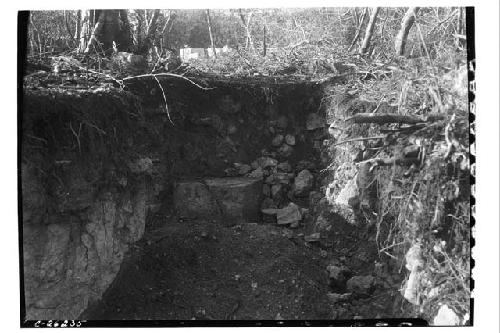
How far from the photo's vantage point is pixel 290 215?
11.8 feet

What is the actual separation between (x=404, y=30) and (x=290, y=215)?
1.40 m

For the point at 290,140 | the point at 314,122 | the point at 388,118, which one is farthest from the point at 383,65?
the point at 290,140

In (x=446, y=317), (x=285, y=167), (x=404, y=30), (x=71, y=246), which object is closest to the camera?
(x=446, y=317)

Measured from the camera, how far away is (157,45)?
11.5ft

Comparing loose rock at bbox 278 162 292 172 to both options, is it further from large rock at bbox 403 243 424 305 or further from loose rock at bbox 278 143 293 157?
large rock at bbox 403 243 424 305

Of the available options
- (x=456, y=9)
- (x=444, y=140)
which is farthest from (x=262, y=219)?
(x=456, y=9)

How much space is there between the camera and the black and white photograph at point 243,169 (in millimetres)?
3201

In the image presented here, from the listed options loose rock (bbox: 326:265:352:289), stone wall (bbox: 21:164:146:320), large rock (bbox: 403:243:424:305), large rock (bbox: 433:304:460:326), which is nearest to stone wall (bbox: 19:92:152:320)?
stone wall (bbox: 21:164:146:320)

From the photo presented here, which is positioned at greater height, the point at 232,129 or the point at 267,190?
the point at 232,129

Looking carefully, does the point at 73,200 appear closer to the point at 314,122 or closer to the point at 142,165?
the point at 142,165

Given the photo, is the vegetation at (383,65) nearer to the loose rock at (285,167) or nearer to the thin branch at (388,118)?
the thin branch at (388,118)

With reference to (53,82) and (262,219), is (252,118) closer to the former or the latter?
(262,219)

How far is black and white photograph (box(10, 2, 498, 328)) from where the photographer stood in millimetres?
3201

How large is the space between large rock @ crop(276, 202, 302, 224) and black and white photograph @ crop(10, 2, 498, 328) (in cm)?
2
